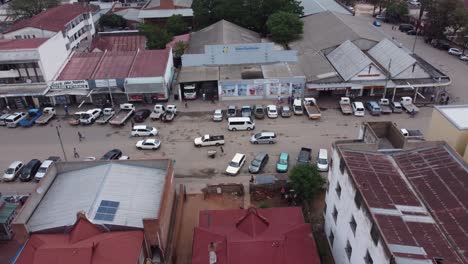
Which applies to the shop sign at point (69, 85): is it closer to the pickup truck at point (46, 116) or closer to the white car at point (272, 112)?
the pickup truck at point (46, 116)

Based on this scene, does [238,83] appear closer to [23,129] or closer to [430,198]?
[23,129]

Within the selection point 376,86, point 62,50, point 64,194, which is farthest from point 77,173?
point 376,86

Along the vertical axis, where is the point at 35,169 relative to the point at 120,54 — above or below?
below

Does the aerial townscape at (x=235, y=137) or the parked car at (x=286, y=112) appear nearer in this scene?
the aerial townscape at (x=235, y=137)

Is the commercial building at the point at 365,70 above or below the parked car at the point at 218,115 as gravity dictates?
above

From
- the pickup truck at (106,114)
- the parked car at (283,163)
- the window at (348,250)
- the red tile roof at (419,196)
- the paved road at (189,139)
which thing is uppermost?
the red tile roof at (419,196)

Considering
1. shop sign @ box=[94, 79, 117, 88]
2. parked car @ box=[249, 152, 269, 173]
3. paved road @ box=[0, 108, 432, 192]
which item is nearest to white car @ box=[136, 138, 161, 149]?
paved road @ box=[0, 108, 432, 192]

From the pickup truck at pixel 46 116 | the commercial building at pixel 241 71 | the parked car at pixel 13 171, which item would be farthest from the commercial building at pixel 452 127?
the pickup truck at pixel 46 116

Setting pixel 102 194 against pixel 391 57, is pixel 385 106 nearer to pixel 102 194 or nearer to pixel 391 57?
pixel 391 57
